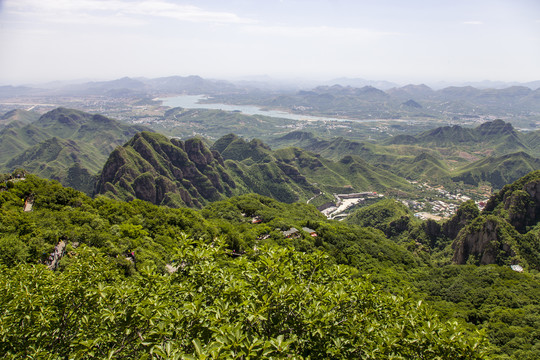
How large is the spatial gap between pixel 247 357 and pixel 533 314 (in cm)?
5047

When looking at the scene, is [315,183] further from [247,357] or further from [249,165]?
[247,357]

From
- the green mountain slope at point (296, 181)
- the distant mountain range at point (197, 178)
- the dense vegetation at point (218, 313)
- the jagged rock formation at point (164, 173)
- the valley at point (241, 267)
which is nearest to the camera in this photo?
the dense vegetation at point (218, 313)

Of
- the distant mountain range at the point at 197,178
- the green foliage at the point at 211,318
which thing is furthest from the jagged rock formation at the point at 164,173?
the green foliage at the point at 211,318

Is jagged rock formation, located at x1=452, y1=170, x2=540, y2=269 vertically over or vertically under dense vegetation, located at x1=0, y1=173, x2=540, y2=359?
under

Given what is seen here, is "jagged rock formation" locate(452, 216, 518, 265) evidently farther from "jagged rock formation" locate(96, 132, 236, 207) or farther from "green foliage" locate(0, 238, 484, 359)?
"jagged rock formation" locate(96, 132, 236, 207)

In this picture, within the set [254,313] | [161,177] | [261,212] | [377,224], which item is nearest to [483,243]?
[377,224]

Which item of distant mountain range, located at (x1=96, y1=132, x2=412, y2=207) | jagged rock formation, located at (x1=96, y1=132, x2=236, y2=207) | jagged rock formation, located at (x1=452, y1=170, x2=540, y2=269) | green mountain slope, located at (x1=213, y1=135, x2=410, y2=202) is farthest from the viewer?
green mountain slope, located at (x1=213, y1=135, x2=410, y2=202)

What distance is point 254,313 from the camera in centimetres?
766

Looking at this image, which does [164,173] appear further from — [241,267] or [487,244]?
[241,267]

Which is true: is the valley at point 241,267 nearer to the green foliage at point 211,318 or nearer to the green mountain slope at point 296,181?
the green foliage at point 211,318

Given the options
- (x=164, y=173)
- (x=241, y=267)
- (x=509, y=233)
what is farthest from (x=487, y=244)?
(x=164, y=173)

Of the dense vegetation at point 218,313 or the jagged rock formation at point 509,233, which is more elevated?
the dense vegetation at point 218,313

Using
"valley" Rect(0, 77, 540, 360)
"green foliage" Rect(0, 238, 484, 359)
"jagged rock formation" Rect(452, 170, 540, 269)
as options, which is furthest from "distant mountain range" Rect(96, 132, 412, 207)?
"green foliage" Rect(0, 238, 484, 359)

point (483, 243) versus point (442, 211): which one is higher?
point (483, 243)
